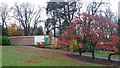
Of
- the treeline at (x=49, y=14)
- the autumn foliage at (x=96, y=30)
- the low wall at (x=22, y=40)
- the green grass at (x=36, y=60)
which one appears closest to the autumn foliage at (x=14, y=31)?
the treeline at (x=49, y=14)

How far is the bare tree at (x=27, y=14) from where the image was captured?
46013 millimetres

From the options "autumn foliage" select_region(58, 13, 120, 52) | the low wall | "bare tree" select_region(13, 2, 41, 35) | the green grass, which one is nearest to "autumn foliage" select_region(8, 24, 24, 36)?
"bare tree" select_region(13, 2, 41, 35)

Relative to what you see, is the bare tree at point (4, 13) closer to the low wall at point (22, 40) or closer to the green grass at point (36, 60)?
the low wall at point (22, 40)

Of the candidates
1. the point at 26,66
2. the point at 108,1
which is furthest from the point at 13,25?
the point at 26,66

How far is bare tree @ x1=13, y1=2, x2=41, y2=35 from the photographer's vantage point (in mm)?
46013

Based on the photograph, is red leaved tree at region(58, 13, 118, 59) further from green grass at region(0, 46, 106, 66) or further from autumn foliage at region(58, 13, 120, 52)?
green grass at region(0, 46, 106, 66)

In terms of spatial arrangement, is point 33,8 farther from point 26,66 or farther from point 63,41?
point 26,66

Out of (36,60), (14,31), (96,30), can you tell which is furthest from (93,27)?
(14,31)

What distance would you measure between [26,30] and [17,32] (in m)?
3.59

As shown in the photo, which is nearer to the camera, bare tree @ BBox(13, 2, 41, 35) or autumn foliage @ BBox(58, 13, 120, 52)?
autumn foliage @ BBox(58, 13, 120, 52)

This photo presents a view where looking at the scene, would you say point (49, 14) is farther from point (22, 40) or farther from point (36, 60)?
point (36, 60)

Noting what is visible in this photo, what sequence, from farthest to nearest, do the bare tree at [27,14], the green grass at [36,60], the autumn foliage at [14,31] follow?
the bare tree at [27,14] → the autumn foliage at [14,31] → the green grass at [36,60]

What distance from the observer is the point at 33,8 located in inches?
1850

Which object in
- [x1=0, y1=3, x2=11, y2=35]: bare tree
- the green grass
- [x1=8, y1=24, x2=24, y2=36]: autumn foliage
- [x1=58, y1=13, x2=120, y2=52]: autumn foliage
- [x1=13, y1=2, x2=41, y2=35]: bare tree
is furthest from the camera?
[x1=13, y1=2, x2=41, y2=35]: bare tree
